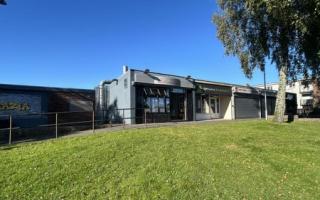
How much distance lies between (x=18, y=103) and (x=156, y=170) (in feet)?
59.4

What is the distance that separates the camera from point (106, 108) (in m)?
26.1

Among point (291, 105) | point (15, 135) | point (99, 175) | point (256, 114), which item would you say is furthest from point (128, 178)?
point (291, 105)

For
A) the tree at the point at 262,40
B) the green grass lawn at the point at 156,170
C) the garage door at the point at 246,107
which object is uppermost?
the tree at the point at 262,40

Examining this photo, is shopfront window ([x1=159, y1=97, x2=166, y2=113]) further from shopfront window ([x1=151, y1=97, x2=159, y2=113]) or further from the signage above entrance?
the signage above entrance

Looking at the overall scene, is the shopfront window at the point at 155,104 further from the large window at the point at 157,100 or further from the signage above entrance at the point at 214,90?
the signage above entrance at the point at 214,90

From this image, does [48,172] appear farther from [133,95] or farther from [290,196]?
[133,95]

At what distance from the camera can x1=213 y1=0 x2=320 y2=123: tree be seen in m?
19.7

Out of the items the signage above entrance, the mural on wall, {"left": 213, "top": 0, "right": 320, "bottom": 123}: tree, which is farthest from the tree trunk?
the mural on wall

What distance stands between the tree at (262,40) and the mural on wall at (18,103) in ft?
47.9

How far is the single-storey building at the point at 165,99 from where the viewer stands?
2250 centimetres

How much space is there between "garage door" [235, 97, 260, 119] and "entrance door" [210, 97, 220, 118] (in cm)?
196

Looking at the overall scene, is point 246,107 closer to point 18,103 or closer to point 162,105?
point 162,105

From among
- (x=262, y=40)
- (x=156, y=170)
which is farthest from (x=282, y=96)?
(x=156, y=170)

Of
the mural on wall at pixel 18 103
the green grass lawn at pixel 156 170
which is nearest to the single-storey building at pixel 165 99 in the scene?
the mural on wall at pixel 18 103
